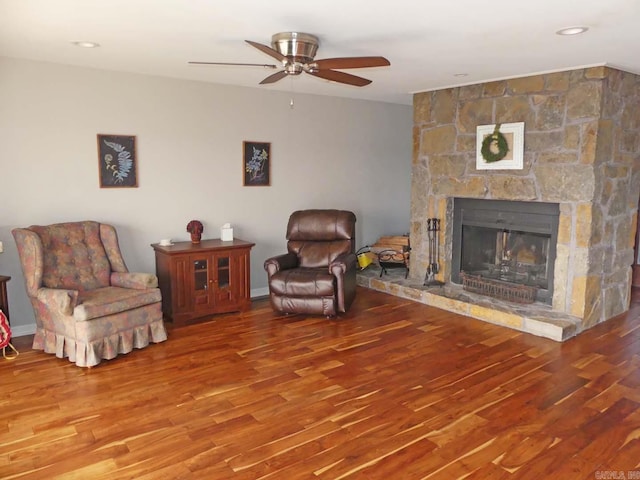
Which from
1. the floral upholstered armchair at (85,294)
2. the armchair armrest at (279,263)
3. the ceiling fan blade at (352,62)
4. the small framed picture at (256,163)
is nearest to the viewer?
the ceiling fan blade at (352,62)

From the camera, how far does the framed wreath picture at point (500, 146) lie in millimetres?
4762

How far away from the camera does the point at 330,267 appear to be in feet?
16.0

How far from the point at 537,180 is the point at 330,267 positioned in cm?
214

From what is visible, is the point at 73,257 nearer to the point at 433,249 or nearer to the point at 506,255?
the point at 433,249

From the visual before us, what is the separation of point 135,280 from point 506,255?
150 inches

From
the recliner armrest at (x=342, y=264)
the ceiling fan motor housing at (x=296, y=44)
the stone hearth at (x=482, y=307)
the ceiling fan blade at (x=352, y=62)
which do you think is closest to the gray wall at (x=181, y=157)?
the stone hearth at (x=482, y=307)

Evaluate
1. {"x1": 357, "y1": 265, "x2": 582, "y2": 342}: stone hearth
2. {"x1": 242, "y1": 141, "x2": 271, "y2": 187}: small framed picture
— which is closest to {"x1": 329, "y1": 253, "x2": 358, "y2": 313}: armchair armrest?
{"x1": 357, "y1": 265, "x2": 582, "y2": 342}: stone hearth

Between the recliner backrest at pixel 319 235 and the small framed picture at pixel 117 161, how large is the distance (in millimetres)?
1735

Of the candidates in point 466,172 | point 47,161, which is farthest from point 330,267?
point 47,161

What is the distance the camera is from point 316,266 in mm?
5312

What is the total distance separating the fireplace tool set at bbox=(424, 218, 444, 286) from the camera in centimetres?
568

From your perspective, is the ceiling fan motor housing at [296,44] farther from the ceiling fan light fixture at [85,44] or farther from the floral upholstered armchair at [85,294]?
the floral upholstered armchair at [85,294]

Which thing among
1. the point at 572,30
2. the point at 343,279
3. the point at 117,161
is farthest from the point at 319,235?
the point at 572,30

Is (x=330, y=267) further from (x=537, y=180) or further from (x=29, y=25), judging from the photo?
(x=29, y=25)
